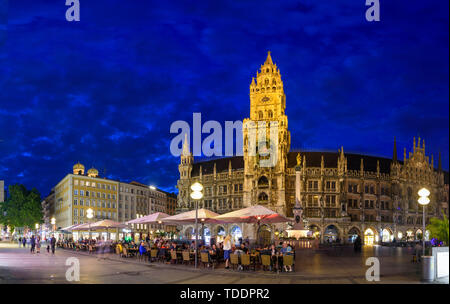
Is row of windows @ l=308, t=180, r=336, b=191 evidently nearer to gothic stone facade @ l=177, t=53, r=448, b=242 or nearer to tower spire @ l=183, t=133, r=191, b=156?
gothic stone facade @ l=177, t=53, r=448, b=242

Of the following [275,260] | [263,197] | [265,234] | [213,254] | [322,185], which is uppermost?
[322,185]

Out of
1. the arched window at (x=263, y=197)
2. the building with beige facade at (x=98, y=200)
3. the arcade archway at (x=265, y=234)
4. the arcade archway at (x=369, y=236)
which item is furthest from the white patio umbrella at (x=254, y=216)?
the building with beige facade at (x=98, y=200)

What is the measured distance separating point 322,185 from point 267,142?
45.6 feet

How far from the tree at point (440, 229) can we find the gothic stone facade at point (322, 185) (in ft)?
219

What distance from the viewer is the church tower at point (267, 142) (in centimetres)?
9000

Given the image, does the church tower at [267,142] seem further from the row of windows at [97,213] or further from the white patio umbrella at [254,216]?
the white patio umbrella at [254,216]

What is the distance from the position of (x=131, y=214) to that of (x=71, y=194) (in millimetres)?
23452

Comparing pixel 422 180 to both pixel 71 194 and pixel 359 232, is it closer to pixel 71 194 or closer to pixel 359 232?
pixel 359 232

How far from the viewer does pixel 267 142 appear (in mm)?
94312

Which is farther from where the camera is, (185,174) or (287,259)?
(185,174)

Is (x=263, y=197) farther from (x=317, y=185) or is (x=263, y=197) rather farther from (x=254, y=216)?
(x=254, y=216)

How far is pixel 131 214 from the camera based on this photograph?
132375 millimetres

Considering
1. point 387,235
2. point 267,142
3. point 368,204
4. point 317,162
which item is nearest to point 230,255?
point 267,142
